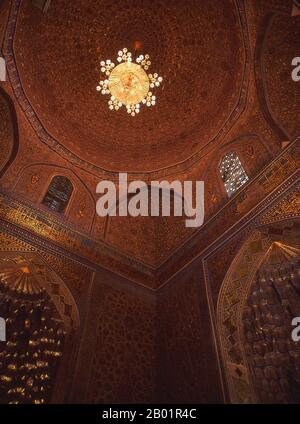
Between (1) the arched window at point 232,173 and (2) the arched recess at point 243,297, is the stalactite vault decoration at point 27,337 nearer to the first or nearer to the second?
(2) the arched recess at point 243,297

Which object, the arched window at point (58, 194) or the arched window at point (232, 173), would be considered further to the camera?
the arched window at point (58, 194)

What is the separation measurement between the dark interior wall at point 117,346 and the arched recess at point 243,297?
1633mm

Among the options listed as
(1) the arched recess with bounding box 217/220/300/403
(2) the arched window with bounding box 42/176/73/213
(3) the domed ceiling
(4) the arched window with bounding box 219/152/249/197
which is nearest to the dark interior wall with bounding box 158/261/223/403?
(1) the arched recess with bounding box 217/220/300/403

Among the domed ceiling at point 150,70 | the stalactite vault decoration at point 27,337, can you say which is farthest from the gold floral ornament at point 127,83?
the stalactite vault decoration at point 27,337

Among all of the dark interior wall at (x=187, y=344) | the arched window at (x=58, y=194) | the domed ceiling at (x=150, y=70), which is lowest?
the dark interior wall at (x=187, y=344)

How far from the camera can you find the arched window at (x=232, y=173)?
250 inches

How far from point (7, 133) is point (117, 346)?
457 cm

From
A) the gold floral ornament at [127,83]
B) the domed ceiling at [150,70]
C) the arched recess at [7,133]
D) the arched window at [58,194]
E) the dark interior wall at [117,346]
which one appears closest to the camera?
the dark interior wall at [117,346]

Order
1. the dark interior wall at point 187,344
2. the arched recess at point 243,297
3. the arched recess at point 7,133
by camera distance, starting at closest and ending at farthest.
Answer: the arched recess at point 243,297 < the dark interior wall at point 187,344 < the arched recess at point 7,133

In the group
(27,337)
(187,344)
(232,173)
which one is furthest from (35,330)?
(232,173)

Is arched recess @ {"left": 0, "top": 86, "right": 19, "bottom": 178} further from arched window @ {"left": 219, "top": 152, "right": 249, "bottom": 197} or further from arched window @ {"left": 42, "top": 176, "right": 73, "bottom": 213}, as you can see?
arched window @ {"left": 219, "top": 152, "right": 249, "bottom": 197}

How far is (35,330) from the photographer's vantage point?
576 cm

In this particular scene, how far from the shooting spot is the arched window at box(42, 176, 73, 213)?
6.87 meters
